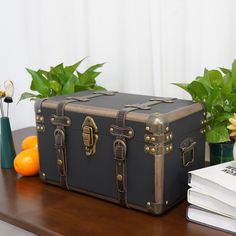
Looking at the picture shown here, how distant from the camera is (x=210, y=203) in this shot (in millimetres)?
784

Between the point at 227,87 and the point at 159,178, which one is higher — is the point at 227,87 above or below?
above

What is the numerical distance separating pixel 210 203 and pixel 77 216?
29 centimetres

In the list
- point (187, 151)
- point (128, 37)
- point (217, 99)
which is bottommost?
point (187, 151)

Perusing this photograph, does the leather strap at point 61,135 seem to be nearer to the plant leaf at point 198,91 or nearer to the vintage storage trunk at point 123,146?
the vintage storage trunk at point 123,146

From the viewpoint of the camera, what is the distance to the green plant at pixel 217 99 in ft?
3.13

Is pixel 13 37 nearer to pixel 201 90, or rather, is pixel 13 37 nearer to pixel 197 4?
pixel 197 4

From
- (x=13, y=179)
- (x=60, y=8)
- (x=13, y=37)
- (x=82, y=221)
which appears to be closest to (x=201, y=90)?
(x=82, y=221)

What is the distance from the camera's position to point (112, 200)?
905 mm

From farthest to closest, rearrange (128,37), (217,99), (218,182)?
(128,37), (217,99), (218,182)

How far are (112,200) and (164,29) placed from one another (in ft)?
1.96

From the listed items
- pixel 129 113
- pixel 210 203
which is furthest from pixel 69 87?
pixel 210 203

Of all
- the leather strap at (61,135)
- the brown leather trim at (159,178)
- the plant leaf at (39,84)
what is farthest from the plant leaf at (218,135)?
the plant leaf at (39,84)

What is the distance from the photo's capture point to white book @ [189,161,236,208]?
0.75 meters

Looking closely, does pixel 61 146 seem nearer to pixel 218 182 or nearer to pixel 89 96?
pixel 89 96
